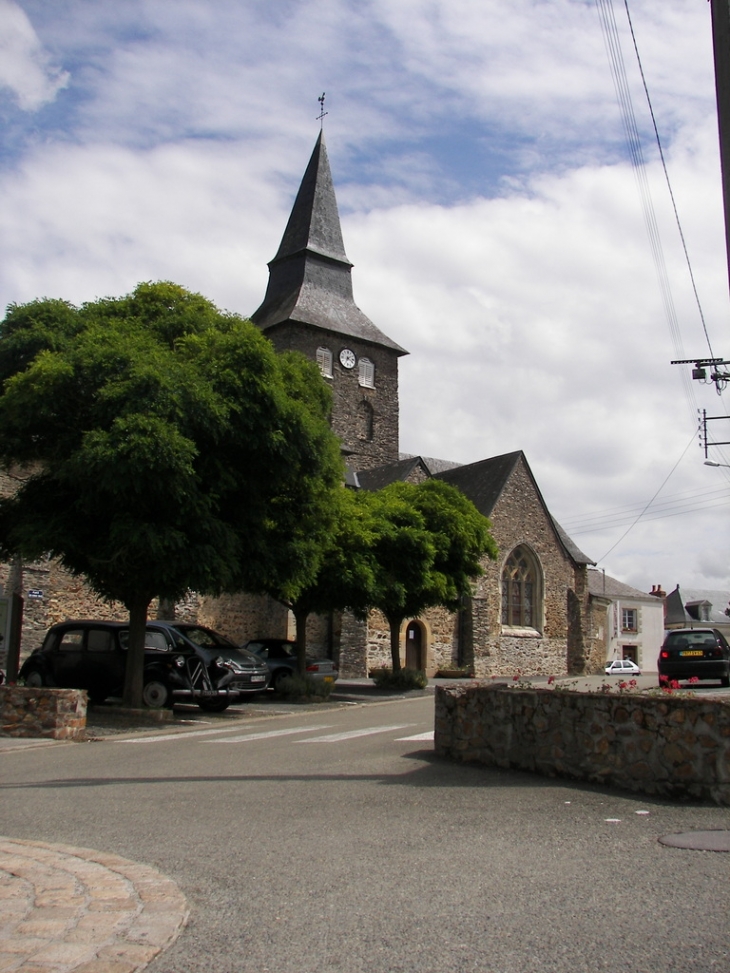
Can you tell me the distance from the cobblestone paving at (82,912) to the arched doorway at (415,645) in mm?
34339

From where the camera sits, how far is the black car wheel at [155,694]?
57.5 ft

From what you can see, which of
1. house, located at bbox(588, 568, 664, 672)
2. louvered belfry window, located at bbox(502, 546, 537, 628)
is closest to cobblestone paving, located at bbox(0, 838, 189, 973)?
louvered belfry window, located at bbox(502, 546, 537, 628)

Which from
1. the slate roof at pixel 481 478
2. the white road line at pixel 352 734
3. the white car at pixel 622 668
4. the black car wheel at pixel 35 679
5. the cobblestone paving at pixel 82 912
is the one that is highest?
the slate roof at pixel 481 478

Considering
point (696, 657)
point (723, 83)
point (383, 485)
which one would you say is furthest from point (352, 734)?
point (383, 485)

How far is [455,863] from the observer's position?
569cm

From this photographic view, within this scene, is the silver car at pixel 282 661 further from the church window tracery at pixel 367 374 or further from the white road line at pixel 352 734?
the church window tracery at pixel 367 374

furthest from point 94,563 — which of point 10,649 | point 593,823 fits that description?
point 593,823

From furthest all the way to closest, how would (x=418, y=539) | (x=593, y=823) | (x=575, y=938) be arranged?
(x=418, y=539) → (x=593, y=823) → (x=575, y=938)

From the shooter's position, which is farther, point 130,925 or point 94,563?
point 94,563

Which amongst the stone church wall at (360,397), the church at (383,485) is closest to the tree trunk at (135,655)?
the church at (383,485)

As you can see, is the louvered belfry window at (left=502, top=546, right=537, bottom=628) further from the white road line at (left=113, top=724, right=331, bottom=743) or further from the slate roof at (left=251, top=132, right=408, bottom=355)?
the white road line at (left=113, top=724, right=331, bottom=743)

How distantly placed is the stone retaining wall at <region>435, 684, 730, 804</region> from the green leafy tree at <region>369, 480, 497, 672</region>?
1437 centimetres

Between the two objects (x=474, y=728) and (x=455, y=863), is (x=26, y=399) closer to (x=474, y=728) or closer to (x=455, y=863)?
(x=474, y=728)

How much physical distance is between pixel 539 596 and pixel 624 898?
3908 centimetres
